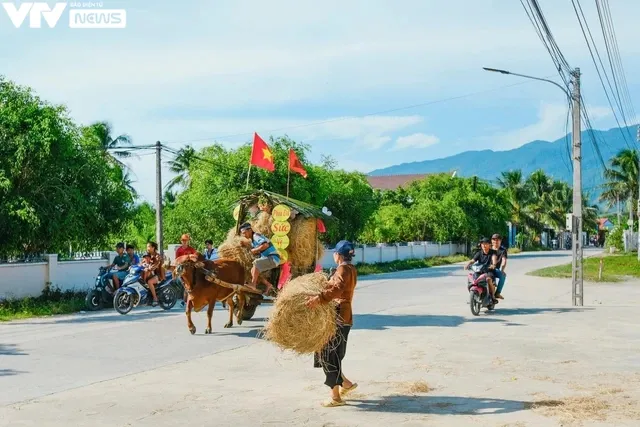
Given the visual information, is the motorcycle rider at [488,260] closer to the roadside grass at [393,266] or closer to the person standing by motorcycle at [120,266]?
the person standing by motorcycle at [120,266]

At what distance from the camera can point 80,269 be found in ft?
70.5

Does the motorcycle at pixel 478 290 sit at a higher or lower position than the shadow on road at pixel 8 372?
higher

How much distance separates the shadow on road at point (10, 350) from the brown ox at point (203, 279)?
2.89 m

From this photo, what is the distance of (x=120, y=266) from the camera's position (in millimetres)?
A: 18875

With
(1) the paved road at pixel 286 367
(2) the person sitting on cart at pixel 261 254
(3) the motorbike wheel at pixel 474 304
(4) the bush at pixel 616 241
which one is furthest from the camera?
(4) the bush at pixel 616 241

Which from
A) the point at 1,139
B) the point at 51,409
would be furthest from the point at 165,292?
the point at 51,409

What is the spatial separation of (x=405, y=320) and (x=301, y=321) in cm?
836

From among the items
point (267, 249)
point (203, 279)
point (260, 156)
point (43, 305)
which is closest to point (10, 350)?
point (203, 279)

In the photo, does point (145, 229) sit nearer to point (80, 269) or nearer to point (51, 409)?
point (80, 269)

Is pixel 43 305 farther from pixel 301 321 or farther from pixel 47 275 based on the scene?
pixel 301 321

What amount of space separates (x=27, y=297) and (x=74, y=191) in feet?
9.93

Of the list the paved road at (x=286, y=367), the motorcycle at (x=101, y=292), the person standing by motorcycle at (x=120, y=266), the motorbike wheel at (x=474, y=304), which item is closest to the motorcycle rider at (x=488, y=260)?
the motorbike wheel at (x=474, y=304)

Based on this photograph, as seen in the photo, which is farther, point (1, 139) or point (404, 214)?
point (404, 214)

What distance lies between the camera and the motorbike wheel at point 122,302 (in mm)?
17500
